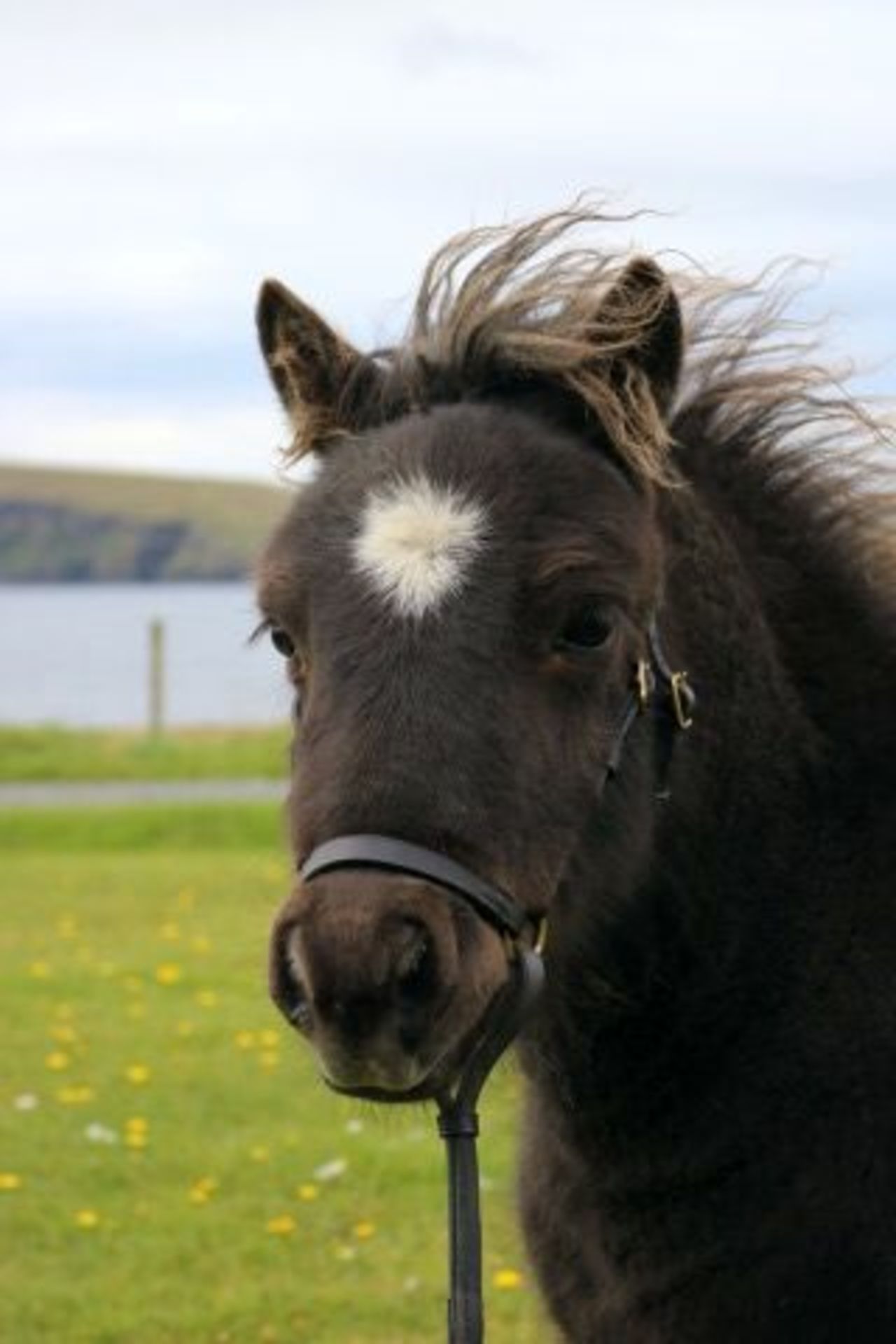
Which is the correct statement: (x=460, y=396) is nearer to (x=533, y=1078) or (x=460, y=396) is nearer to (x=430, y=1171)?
(x=533, y=1078)

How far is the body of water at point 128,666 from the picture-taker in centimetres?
3638

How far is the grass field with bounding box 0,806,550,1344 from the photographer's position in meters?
7.31

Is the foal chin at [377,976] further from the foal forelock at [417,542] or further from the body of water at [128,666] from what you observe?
the body of water at [128,666]

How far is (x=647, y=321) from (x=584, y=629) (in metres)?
0.67

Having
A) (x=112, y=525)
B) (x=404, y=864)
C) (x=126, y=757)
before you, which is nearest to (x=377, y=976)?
(x=404, y=864)

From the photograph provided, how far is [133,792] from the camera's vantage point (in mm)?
23766

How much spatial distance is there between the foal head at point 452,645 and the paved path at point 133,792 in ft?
58.5

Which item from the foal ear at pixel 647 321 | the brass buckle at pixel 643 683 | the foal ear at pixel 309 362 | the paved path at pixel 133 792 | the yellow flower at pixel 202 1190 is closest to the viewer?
the brass buckle at pixel 643 683

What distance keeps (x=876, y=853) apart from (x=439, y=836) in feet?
3.81

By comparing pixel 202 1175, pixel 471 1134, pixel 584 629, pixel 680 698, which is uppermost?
pixel 584 629

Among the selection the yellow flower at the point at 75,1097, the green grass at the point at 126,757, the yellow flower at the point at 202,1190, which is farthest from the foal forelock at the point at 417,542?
the green grass at the point at 126,757

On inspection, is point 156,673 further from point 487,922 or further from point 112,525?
point 112,525

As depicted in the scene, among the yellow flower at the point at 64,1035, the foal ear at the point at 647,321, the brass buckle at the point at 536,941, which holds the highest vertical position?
the foal ear at the point at 647,321

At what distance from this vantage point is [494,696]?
11.7 feet
